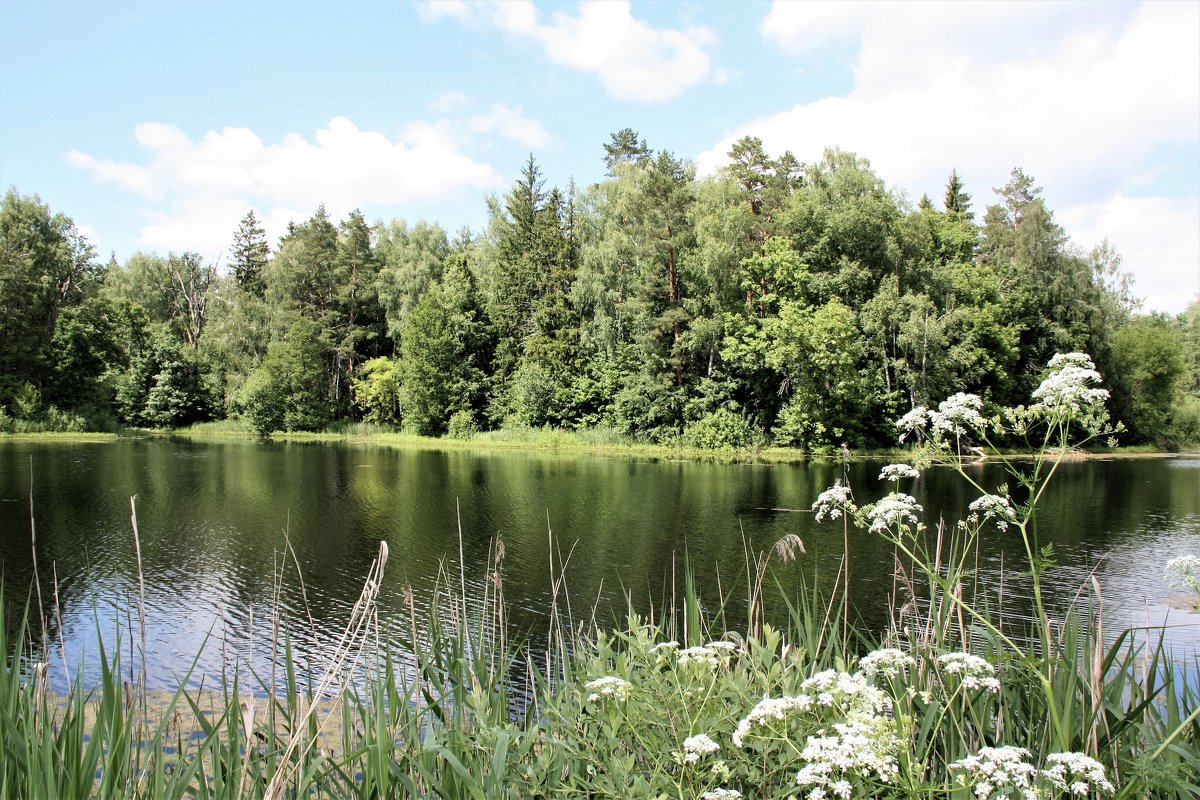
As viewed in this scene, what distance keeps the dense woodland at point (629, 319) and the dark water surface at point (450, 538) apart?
8.79 m

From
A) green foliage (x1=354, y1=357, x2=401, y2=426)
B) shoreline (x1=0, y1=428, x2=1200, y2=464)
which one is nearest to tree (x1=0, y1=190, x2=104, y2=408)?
shoreline (x1=0, y1=428, x2=1200, y2=464)

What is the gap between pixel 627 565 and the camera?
15664 mm

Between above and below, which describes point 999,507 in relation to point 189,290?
below

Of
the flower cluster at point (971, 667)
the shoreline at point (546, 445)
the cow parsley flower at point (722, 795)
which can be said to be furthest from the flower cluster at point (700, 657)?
the shoreline at point (546, 445)

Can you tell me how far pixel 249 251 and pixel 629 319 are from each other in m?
44.4

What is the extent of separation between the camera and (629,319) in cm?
4659

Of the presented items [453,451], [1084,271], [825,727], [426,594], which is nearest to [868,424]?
[1084,271]

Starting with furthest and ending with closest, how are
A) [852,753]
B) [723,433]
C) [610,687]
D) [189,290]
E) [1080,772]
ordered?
[189,290] < [723,433] < [610,687] < [852,753] < [1080,772]

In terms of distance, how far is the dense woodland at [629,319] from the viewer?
139ft

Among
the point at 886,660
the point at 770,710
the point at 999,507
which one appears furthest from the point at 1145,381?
the point at 770,710

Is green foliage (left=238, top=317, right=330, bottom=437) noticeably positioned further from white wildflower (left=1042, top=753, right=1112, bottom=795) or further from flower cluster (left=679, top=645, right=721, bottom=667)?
white wildflower (left=1042, top=753, right=1112, bottom=795)

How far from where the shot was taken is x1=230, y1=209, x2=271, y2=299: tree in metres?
71.9

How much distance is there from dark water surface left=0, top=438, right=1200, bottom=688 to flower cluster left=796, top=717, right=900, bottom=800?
110 inches

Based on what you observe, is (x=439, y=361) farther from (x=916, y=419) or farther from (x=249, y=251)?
(x=916, y=419)
